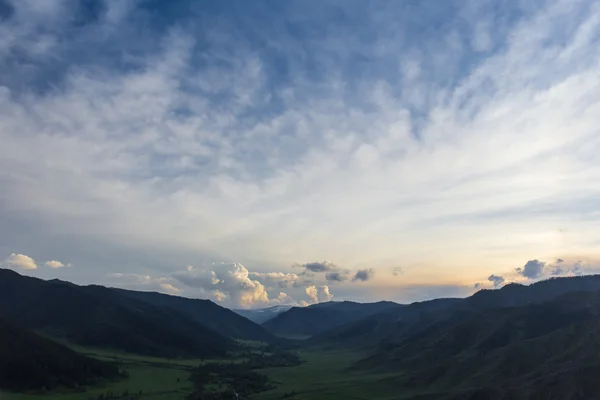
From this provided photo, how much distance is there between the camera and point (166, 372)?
576 feet

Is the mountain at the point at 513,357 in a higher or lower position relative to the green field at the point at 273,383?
higher

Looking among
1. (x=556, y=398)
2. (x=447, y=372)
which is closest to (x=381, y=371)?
(x=447, y=372)

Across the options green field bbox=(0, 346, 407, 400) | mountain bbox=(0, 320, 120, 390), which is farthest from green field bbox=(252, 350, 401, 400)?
mountain bbox=(0, 320, 120, 390)

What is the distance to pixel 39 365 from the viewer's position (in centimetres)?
13500

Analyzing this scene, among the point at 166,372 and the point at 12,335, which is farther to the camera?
the point at 166,372

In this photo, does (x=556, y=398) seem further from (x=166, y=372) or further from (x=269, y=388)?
(x=166, y=372)

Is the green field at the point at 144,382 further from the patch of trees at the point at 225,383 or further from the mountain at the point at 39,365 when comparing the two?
the mountain at the point at 39,365

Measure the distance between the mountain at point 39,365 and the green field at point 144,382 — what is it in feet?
16.6

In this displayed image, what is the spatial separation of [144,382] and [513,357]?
99924mm

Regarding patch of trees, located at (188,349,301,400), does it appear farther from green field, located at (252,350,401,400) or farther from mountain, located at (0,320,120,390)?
mountain, located at (0,320,120,390)

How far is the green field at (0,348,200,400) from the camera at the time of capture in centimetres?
12573

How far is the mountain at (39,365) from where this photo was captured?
12762 centimetres

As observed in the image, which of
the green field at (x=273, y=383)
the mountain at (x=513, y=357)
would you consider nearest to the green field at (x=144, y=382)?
the green field at (x=273, y=383)

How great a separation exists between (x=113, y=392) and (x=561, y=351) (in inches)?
4276
